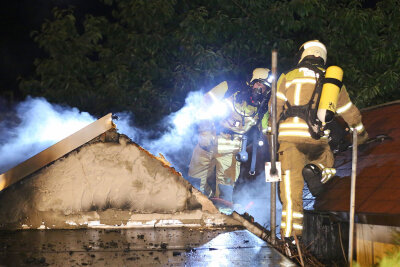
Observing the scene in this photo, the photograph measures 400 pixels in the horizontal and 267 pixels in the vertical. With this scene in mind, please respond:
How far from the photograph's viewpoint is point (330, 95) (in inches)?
177

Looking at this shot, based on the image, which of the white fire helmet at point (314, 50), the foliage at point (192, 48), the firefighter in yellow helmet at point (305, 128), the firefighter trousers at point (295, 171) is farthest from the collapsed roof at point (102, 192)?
the foliage at point (192, 48)

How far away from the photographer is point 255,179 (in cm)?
707

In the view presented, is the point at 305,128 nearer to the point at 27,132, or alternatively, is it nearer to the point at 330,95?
the point at 330,95

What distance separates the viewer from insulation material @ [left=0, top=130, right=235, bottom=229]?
4215mm

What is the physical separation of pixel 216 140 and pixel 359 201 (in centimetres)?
261

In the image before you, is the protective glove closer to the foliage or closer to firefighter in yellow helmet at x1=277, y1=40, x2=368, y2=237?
firefighter in yellow helmet at x1=277, y1=40, x2=368, y2=237

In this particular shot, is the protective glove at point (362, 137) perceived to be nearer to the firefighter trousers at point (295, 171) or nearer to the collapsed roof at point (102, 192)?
the firefighter trousers at point (295, 171)

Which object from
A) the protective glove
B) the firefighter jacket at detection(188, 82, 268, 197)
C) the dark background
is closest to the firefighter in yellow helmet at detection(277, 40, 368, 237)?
the protective glove

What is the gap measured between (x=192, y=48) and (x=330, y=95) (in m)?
4.08

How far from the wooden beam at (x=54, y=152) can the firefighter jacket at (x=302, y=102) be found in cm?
200

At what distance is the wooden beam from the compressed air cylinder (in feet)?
7.64

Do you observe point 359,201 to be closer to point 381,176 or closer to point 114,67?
point 381,176

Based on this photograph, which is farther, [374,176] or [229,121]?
[229,121]

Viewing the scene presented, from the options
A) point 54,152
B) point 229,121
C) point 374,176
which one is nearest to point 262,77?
point 229,121
